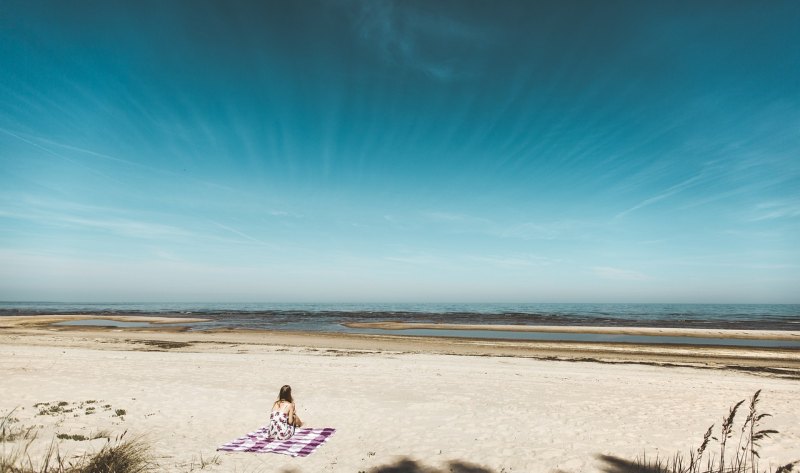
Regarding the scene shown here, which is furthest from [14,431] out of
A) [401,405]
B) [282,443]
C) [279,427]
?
[401,405]

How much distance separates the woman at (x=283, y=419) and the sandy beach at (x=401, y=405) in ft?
3.04

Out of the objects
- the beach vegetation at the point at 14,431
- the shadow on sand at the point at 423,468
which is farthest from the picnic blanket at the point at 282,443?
the beach vegetation at the point at 14,431

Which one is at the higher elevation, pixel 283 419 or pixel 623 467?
pixel 283 419

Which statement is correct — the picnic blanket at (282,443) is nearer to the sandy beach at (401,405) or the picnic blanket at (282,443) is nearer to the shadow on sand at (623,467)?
the sandy beach at (401,405)

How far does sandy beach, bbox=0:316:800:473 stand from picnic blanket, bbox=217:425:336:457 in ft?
0.78

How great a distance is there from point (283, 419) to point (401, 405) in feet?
15.3

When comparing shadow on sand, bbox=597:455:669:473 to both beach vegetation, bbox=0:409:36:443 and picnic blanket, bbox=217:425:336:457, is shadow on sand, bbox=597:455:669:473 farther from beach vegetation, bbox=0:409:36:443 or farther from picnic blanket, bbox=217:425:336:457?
beach vegetation, bbox=0:409:36:443

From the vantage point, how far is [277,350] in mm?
27969

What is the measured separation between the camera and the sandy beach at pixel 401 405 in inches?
358

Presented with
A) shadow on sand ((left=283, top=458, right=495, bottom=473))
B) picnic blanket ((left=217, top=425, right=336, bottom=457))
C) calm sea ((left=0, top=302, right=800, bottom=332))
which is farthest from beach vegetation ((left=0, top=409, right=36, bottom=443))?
calm sea ((left=0, top=302, right=800, bottom=332))

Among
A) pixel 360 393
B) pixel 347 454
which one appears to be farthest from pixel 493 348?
pixel 347 454

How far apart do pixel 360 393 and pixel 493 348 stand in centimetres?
1934

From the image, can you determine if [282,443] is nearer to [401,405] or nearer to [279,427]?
[279,427]

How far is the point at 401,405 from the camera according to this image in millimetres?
13383
